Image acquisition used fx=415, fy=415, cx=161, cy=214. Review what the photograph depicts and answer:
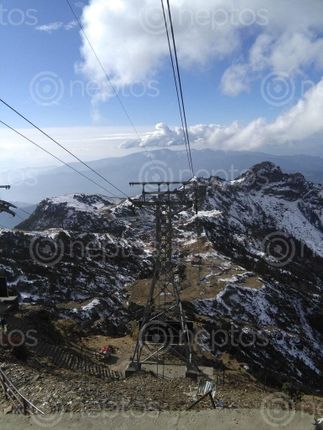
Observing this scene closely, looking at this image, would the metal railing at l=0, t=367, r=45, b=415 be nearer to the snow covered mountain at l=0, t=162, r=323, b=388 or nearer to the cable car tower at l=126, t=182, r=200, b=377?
the cable car tower at l=126, t=182, r=200, b=377

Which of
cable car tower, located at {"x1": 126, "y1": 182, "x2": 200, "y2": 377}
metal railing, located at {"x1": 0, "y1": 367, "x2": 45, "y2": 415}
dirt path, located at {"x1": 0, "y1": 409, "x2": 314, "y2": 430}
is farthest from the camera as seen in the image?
cable car tower, located at {"x1": 126, "y1": 182, "x2": 200, "y2": 377}

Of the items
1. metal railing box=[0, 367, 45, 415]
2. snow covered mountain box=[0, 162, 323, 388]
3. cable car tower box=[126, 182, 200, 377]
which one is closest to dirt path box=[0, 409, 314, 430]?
metal railing box=[0, 367, 45, 415]

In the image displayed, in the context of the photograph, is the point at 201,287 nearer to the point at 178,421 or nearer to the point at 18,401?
the point at 18,401

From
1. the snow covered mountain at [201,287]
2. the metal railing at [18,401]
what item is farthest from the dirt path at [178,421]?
the snow covered mountain at [201,287]

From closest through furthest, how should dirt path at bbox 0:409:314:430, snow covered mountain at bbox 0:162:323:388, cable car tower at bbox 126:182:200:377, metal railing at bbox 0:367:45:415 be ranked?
dirt path at bbox 0:409:314:430 < metal railing at bbox 0:367:45:415 < cable car tower at bbox 126:182:200:377 < snow covered mountain at bbox 0:162:323:388

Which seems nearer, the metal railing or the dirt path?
the dirt path

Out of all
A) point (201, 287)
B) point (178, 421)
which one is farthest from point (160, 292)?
point (201, 287)

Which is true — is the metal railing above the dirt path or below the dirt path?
below

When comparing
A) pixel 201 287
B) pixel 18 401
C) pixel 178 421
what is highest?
pixel 178 421

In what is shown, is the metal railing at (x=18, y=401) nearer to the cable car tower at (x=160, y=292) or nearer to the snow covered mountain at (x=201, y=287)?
the cable car tower at (x=160, y=292)
